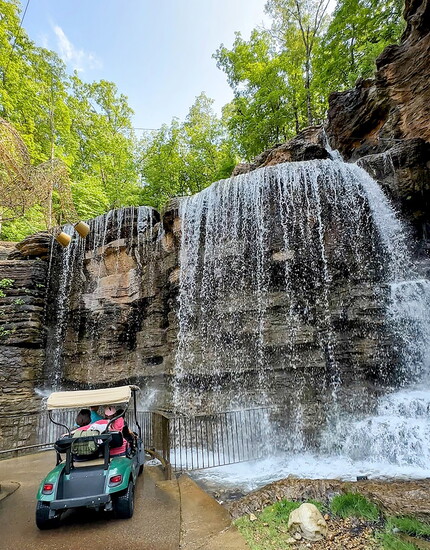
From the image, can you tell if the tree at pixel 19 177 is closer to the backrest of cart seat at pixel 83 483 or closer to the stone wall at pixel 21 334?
the backrest of cart seat at pixel 83 483

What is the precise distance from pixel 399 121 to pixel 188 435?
13724mm

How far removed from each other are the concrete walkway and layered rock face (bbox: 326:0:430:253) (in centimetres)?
978

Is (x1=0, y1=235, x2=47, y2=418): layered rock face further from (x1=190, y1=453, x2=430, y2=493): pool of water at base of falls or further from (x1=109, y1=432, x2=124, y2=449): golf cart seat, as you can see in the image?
(x1=109, y1=432, x2=124, y2=449): golf cart seat

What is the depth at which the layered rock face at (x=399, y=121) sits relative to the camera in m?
10.7

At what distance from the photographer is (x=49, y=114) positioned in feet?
67.7

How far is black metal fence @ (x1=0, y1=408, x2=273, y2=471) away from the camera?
25.7ft

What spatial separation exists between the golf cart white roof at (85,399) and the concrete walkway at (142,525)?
1486 millimetres

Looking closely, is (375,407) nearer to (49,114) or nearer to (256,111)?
(256,111)

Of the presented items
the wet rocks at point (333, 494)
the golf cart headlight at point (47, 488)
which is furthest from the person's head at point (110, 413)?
the wet rocks at point (333, 494)

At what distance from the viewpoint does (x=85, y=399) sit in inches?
215

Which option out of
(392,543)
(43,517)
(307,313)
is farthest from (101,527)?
(307,313)

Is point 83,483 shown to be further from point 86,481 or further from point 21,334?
point 21,334

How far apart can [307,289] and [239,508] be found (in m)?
6.91

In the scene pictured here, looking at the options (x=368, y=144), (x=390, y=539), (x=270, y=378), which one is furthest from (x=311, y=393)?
(x=368, y=144)
